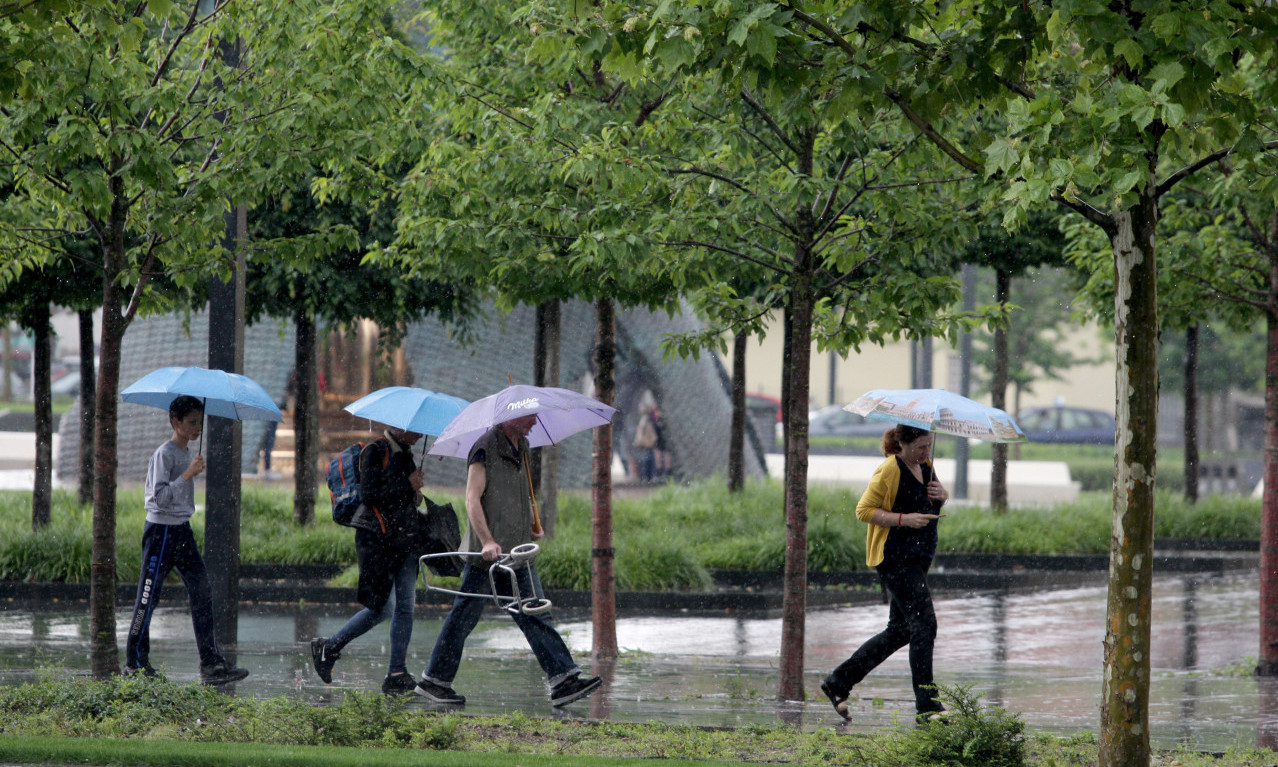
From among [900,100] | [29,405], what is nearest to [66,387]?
[29,405]

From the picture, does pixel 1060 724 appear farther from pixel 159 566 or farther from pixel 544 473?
pixel 544 473

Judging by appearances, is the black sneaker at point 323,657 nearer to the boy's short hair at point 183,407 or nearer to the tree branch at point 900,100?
the boy's short hair at point 183,407

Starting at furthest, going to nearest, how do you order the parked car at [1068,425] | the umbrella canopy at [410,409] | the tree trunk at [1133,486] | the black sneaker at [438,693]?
the parked car at [1068,425]
the umbrella canopy at [410,409]
the black sneaker at [438,693]
the tree trunk at [1133,486]

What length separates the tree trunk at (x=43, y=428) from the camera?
13.7 metres

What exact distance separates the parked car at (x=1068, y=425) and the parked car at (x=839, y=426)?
14.2ft

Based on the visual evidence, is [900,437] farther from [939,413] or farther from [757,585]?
[757,585]

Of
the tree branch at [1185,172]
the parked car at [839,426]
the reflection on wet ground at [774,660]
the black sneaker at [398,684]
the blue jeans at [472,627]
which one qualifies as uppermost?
the tree branch at [1185,172]

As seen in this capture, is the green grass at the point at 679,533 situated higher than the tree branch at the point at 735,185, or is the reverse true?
the tree branch at the point at 735,185

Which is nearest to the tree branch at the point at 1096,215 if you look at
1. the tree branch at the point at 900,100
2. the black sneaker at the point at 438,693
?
the tree branch at the point at 900,100

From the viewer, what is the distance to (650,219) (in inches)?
312

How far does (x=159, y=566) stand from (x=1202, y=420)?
143 feet

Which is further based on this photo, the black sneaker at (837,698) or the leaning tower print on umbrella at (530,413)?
the leaning tower print on umbrella at (530,413)

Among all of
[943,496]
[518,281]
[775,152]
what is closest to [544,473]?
[518,281]

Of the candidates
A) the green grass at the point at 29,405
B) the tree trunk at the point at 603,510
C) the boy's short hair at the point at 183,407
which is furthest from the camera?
the green grass at the point at 29,405
